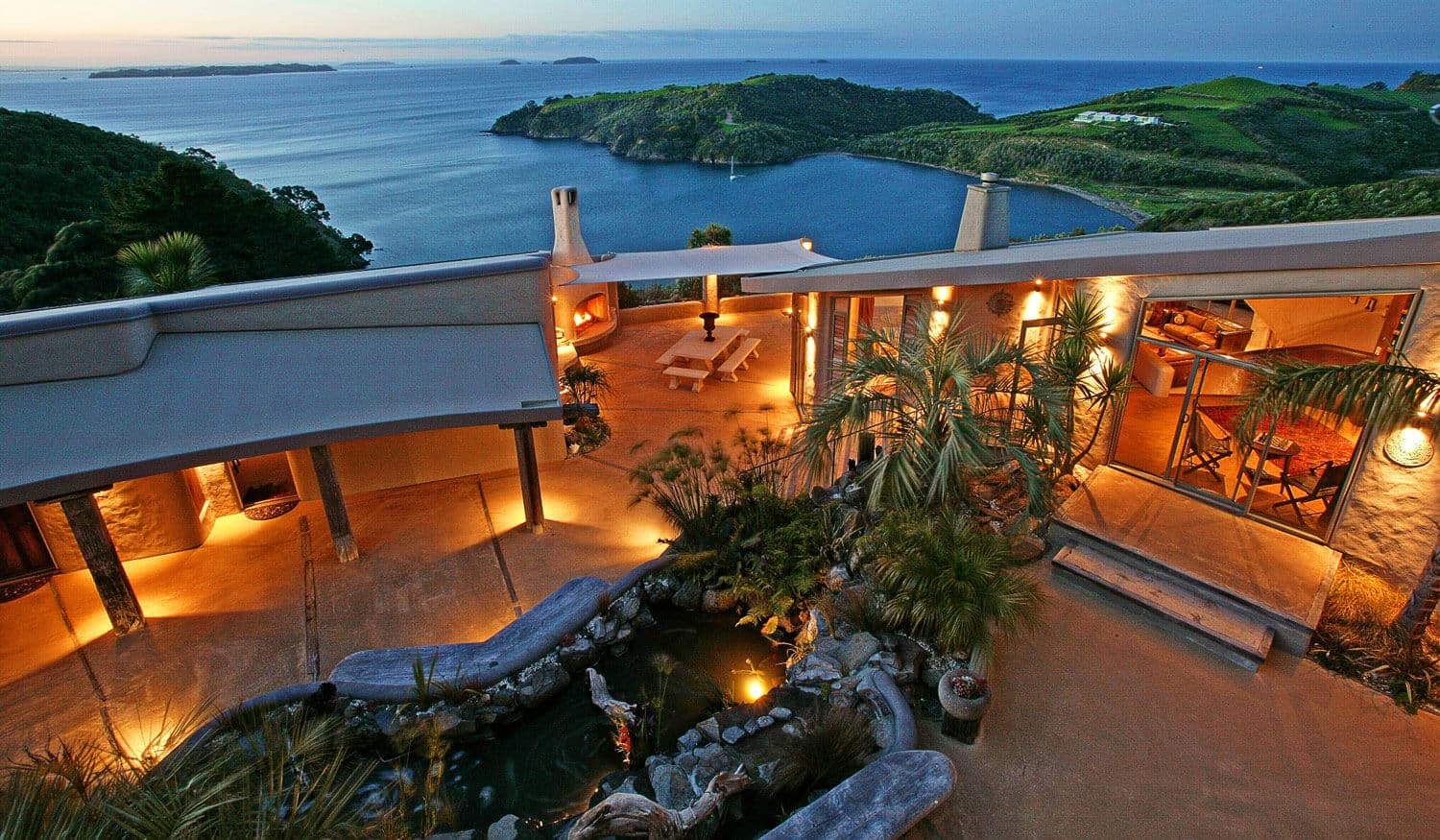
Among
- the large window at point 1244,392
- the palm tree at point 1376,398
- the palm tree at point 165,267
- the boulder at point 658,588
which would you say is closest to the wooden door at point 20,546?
the palm tree at point 165,267

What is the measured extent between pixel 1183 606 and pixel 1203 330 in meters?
3.18

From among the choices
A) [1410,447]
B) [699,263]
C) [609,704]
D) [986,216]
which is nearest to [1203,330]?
[1410,447]

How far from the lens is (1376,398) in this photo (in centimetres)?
549

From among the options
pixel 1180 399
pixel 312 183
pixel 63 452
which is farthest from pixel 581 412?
pixel 312 183

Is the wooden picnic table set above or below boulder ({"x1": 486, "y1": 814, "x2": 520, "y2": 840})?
above

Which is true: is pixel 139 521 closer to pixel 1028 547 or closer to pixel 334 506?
pixel 334 506

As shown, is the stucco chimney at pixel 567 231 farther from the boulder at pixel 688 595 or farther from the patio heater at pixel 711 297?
the boulder at pixel 688 595

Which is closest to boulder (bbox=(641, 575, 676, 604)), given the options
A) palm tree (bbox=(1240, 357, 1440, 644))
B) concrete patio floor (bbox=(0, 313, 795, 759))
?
concrete patio floor (bbox=(0, 313, 795, 759))

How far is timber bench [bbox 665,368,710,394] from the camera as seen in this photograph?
13.1 meters

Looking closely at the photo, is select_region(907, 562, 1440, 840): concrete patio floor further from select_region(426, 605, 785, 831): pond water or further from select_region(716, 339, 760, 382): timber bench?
select_region(716, 339, 760, 382): timber bench

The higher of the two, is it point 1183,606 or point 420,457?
point 1183,606

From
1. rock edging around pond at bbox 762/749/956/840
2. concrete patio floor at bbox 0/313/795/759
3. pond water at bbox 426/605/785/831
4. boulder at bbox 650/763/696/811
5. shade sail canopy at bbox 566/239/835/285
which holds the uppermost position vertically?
shade sail canopy at bbox 566/239/835/285

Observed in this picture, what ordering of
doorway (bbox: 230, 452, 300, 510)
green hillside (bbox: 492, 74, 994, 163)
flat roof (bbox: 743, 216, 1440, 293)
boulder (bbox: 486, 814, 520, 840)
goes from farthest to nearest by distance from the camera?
green hillside (bbox: 492, 74, 994, 163) → doorway (bbox: 230, 452, 300, 510) → flat roof (bbox: 743, 216, 1440, 293) → boulder (bbox: 486, 814, 520, 840)

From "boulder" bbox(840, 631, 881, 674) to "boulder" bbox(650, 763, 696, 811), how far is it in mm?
1654
